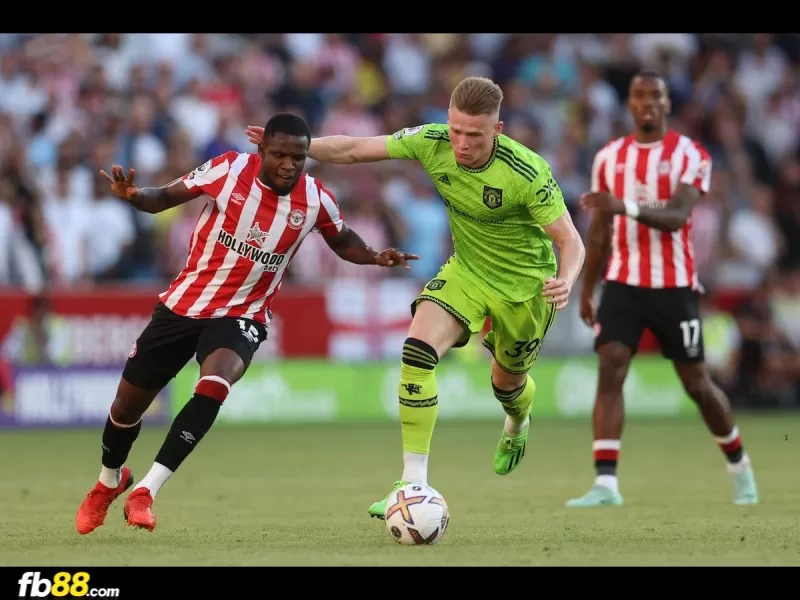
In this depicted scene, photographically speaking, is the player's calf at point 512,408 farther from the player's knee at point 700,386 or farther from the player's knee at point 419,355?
the player's knee at point 700,386

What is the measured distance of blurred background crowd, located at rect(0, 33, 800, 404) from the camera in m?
15.5

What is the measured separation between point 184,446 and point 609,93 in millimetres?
13195

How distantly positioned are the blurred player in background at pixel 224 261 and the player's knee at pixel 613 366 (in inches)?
84.4

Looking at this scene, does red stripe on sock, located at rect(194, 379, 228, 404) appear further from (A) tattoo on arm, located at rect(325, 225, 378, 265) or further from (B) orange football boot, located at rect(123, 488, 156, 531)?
(A) tattoo on arm, located at rect(325, 225, 378, 265)

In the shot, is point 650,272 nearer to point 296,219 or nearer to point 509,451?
point 509,451

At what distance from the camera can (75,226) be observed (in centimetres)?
1527

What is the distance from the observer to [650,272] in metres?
9.22

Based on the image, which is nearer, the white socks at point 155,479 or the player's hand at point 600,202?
the white socks at point 155,479

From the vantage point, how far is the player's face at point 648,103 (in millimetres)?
9000

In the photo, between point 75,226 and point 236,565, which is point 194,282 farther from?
point 75,226

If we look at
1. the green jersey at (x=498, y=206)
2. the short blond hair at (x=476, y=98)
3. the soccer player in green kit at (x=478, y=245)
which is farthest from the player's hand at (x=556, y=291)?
the short blond hair at (x=476, y=98)

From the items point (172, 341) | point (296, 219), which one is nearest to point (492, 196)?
point (296, 219)

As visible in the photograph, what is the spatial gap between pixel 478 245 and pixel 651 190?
6.58 ft
